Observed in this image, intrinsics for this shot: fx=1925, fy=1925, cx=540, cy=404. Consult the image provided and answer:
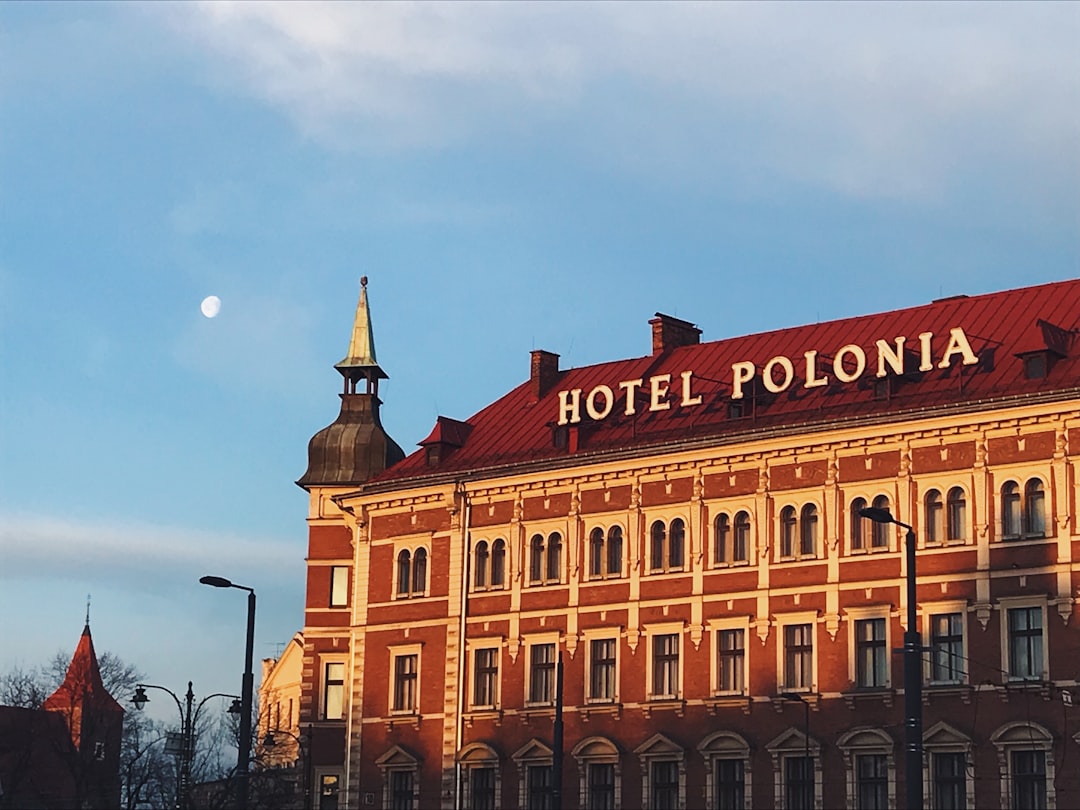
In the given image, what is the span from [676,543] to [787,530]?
4533 millimetres

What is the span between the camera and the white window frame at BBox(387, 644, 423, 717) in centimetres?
7249

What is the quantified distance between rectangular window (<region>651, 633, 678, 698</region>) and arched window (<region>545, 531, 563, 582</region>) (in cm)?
511

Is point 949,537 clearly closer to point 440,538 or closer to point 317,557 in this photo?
point 440,538

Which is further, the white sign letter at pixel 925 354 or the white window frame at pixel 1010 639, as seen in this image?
the white sign letter at pixel 925 354

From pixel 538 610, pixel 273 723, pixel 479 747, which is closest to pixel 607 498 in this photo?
pixel 538 610

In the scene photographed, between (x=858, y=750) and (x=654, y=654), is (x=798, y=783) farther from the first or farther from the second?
(x=654, y=654)

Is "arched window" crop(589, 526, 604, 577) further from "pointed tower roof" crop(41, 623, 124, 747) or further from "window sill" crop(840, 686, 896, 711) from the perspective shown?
"pointed tower roof" crop(41, 623, 124, 747)

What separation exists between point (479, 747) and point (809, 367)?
18.4 m

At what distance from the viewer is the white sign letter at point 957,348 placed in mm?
61125

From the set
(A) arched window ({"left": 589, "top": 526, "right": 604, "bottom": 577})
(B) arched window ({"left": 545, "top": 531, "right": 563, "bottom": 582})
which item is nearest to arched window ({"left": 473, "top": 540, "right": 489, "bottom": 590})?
(B) arched window ({"left": 545, "top": 531, "right": 563, "bottom": 582})

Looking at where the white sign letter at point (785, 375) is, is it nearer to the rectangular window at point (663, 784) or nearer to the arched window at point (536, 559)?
the arched window at point (536, 559)

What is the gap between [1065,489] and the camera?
190ft

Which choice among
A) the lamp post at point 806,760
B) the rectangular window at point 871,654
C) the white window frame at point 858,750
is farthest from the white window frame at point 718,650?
the white window frame at point 858,750

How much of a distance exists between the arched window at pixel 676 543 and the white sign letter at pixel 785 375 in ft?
18.3
